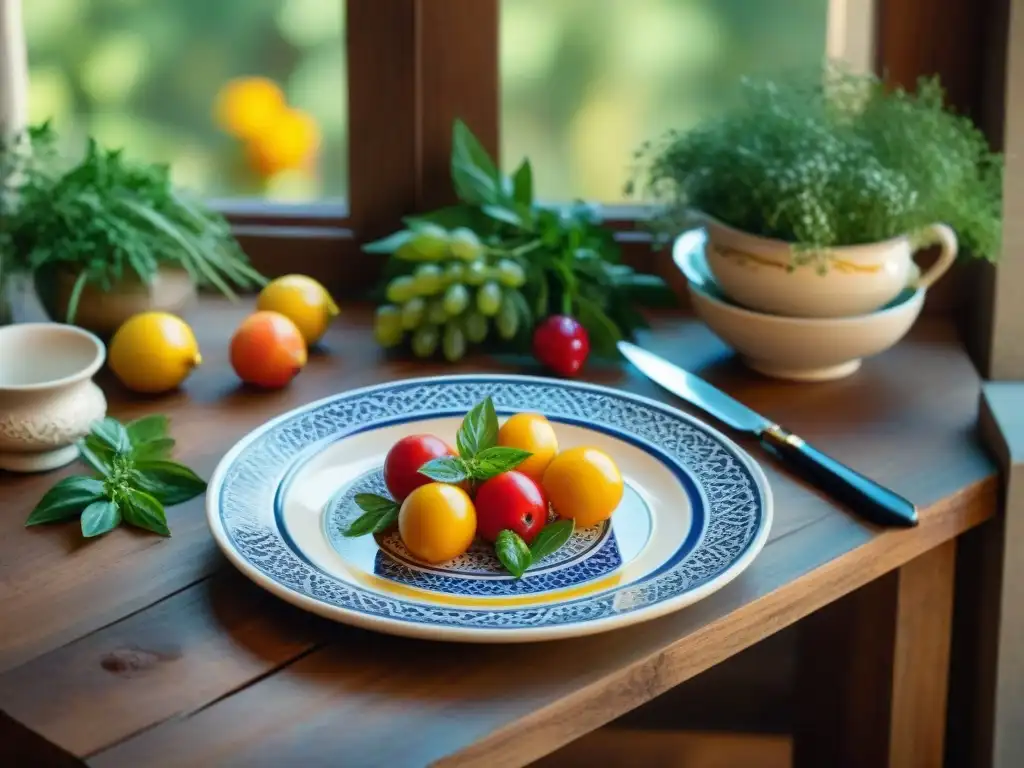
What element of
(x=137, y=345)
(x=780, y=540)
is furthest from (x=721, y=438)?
(x=137, y=345)

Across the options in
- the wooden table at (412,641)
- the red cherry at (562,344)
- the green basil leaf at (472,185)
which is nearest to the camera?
the wooden table at (412,641)

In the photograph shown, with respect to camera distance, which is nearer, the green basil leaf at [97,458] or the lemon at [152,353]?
the green basil leaf at [97,458]

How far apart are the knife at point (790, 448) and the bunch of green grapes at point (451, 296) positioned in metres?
0.13

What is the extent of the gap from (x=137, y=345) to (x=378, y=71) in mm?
408

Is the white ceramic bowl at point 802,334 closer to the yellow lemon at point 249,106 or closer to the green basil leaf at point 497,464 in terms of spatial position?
the green basil leaf at point 497,464

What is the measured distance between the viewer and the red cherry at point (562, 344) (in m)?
1.29

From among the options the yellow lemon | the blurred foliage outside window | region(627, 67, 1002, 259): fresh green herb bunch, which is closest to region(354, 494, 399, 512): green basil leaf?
region(627, 67, 1002, 259): fresh green herb bunch

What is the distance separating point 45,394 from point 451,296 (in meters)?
0.39

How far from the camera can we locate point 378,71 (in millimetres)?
1455

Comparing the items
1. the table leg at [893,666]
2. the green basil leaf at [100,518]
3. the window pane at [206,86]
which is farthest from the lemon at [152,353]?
the table leg at [893,666]

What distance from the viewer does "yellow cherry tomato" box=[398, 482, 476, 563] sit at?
95cm

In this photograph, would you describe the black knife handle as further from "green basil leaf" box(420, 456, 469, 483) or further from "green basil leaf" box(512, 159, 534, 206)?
"green basil leaf" box(512, 159, 534, 206)

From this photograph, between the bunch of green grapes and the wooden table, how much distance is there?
31 millimetres

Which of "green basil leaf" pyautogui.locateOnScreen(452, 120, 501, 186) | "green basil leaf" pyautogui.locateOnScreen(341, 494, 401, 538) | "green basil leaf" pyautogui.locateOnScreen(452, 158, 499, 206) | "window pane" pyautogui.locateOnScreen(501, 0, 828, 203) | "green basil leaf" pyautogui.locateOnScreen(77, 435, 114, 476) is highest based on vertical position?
"window pane" pyautogui.locateOnScreen(501, 0, 828, 203)
